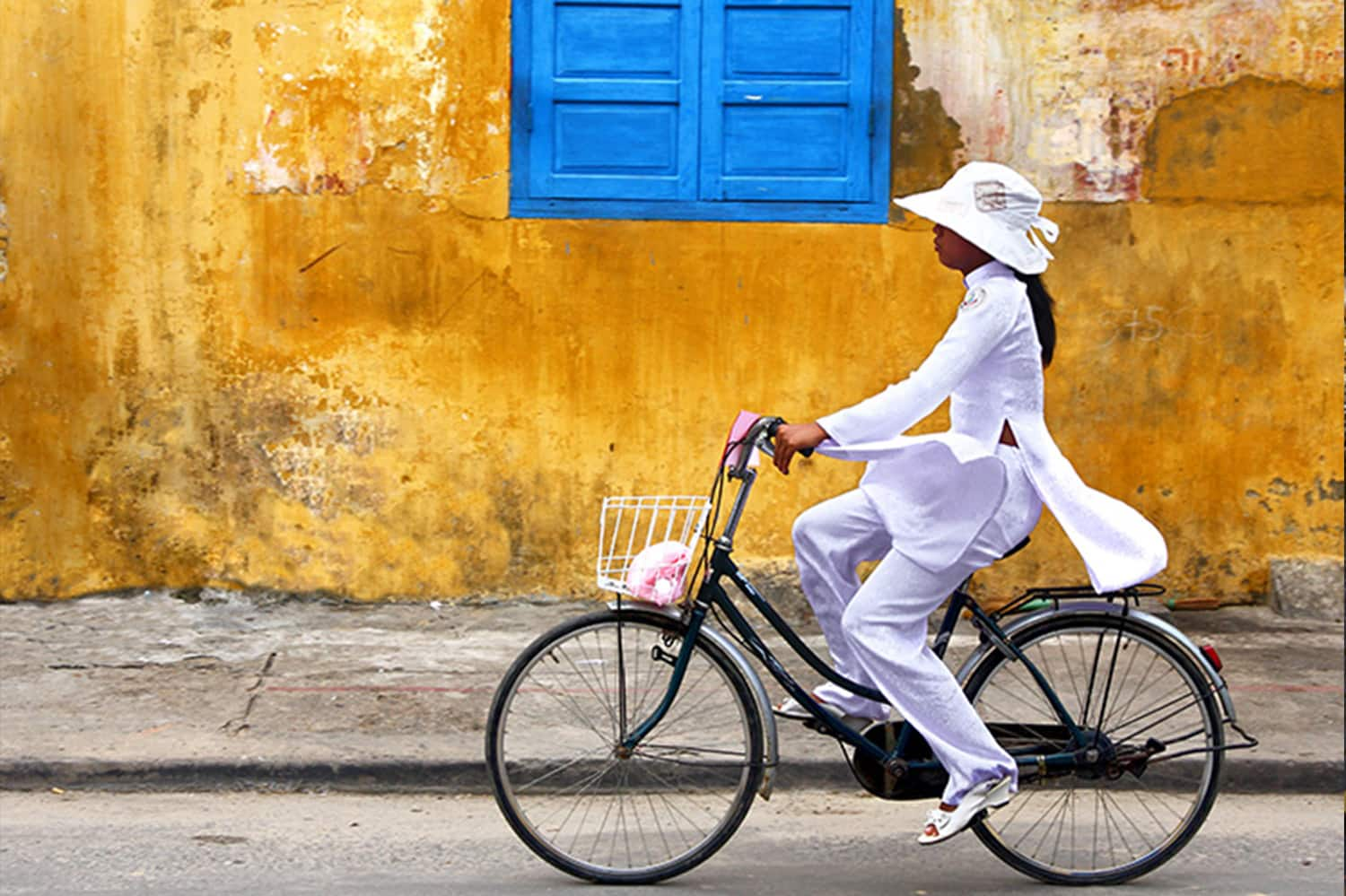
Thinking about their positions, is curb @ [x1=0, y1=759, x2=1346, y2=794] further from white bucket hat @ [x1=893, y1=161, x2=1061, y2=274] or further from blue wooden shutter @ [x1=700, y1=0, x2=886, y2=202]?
blue wooden shutter @ [x1=700, y1=0, x2=886, y2=202]

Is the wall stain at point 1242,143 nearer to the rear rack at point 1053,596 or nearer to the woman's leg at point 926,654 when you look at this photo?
the rear rack at point 1053,596

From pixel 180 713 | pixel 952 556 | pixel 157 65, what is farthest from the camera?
pixel 157 65

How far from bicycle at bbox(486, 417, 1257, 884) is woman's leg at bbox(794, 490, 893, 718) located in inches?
2.7

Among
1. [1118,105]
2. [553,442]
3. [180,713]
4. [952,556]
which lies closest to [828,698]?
[952,556]

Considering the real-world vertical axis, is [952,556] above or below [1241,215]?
below

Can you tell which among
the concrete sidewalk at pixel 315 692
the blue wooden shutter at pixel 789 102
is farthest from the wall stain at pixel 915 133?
the concrete sidewalk at pixel 315 692

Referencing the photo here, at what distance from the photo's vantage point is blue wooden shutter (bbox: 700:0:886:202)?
308 inches

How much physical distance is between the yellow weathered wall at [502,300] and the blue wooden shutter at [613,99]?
0.19 m

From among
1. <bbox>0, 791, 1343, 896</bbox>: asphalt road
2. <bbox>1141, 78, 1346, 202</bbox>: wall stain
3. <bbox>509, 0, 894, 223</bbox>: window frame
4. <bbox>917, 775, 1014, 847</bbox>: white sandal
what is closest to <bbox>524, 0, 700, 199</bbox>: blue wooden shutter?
<bbox>509, 0, 894, 223</bbox>: window frame

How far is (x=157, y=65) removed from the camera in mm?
7723

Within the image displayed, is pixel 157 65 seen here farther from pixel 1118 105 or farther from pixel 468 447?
pixel 1118 105

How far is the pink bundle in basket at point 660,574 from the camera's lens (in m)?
4.51

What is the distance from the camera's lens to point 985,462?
4.49 metres

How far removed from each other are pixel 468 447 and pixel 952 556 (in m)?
3.82
